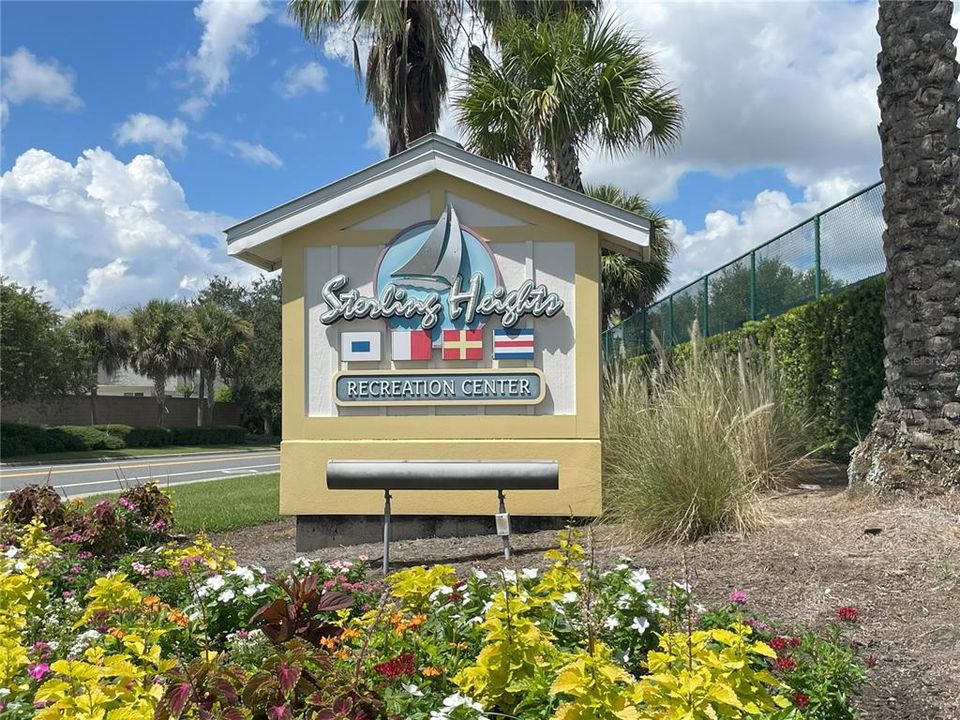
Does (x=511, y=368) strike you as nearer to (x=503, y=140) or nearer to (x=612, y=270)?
(x=503, y=140)

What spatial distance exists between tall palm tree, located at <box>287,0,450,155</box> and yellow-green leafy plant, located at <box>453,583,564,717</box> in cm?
1368

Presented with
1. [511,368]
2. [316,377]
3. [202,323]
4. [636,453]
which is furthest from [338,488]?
[202,323]

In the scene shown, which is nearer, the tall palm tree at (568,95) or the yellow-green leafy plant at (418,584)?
the yellow-green leafy plant at (418,584)

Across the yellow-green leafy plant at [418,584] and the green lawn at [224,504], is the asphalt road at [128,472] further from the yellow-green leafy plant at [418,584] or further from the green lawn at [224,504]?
the yellow-green leafy plant at [418,584]

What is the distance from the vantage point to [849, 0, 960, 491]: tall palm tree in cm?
641

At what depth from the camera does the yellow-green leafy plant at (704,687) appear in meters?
2.31

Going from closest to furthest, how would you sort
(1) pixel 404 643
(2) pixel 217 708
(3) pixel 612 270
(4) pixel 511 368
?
(2) pixel 217 708, (1) pixel 404 643, (4) pixel 511 368, (3) pixel 612 270

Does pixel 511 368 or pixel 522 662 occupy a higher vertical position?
A: pixel 511 368

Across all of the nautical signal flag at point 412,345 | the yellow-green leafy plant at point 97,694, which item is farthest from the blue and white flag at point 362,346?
the yellow-green leafy plant at point 97,694

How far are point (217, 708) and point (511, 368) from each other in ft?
17.8

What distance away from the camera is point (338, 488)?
22.7ft

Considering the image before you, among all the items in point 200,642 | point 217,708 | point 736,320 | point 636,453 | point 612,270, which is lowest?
point 200,642

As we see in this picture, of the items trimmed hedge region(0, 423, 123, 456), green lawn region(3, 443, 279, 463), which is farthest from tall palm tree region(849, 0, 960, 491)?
trimmed hedge region(0, 423, 123, 456)

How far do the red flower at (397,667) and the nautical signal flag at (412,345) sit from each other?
15.7 feet
